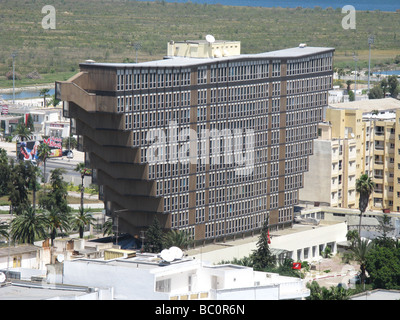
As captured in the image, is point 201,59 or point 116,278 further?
point 201,59

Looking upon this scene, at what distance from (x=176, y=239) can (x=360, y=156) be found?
54.8 m

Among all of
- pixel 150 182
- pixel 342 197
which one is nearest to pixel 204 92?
pixel 150 182

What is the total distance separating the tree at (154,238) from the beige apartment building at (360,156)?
4368 centimetres

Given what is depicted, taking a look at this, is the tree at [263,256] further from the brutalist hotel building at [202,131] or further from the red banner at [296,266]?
the brutalist hotel building at [202,131]

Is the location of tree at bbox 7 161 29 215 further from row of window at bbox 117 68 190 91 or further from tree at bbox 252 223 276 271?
tree at bbox 252 223 276 271

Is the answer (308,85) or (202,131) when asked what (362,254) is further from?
(308,85)

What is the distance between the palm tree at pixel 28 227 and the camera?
154m

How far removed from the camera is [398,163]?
633ft

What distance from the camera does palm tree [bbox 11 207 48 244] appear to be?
154 metres

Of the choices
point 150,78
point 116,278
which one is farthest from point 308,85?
point 116,278

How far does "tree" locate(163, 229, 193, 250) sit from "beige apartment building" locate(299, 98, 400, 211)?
131 ft

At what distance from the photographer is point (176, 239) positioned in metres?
145

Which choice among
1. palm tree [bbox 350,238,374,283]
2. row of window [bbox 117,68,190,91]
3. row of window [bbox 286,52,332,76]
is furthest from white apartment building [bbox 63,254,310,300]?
row of window [bbox 286,52,332,76]
